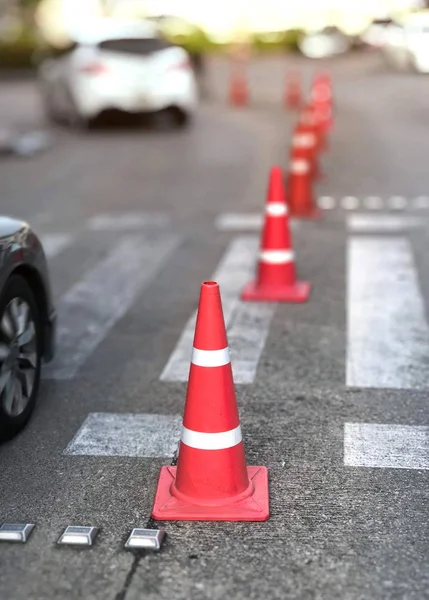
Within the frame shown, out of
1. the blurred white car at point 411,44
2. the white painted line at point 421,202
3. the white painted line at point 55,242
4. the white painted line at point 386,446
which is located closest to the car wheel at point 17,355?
the white painted line at point 386,446

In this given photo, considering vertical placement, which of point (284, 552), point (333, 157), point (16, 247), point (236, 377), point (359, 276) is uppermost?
point (16, 247)

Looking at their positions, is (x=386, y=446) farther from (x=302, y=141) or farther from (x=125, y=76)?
(x=125, y=76)

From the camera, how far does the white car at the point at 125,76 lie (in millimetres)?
17766

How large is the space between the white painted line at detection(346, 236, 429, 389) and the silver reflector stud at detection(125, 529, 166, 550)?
6.51 ft

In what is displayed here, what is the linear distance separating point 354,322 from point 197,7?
5696 centimetres

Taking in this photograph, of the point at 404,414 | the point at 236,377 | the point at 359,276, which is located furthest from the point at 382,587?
the point at 359,276

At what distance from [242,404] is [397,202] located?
20.8 feet

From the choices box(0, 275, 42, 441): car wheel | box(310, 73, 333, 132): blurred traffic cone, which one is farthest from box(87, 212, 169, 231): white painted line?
box(310, 73, 333, 132): blurred traffic cone

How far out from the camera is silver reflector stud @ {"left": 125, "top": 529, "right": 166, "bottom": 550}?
3650 mm

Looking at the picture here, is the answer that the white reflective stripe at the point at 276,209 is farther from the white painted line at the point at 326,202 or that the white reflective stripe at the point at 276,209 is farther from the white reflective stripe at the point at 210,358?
the white painted line at the point at 326,202

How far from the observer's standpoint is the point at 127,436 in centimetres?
473

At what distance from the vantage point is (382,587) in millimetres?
3393

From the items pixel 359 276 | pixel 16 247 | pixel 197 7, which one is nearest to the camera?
pixel 16 247

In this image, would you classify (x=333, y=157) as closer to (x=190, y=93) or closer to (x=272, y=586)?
(x=190, y=93)
